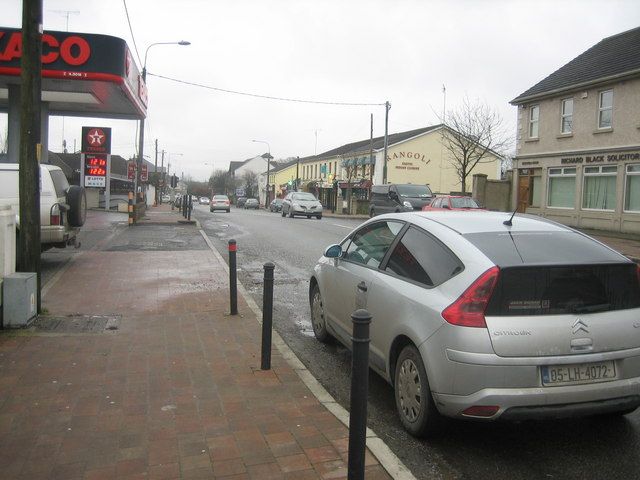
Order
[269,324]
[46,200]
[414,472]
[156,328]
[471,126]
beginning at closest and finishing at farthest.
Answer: [414,472] → [269,324] → [156,328] → [46,200] → [471,126]

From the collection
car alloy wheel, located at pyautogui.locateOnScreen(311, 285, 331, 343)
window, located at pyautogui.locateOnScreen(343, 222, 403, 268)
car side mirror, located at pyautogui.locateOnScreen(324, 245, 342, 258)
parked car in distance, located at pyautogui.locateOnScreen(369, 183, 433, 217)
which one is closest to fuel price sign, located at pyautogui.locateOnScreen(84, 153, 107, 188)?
parked car in distance, located at pyautogui.locateOnScreen(369, 183, 433, 217)

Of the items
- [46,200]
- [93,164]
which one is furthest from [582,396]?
[93,164]

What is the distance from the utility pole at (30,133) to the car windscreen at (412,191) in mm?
21652

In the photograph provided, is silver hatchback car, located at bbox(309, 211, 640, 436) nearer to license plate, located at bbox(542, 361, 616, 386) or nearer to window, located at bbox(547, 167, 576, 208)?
license plate, located at bbox(542, 361, 616, 386)

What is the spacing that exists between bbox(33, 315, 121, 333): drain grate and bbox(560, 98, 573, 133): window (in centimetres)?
2439

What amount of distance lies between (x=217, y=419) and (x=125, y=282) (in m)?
5.90

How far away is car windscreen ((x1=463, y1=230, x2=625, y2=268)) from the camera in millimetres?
3838

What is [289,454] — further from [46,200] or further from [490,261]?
[46,200]

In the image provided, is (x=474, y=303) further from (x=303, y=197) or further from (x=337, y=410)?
(x=303, y=197)

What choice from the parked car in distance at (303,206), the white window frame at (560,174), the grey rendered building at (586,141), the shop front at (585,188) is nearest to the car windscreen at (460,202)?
the shop front at (585,188)

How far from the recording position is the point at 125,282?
9469 millimetres

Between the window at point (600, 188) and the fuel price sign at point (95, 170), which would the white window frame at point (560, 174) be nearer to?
the window at point (600, 188)

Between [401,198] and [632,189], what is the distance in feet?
30.9

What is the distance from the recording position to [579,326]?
3656 millimetres
